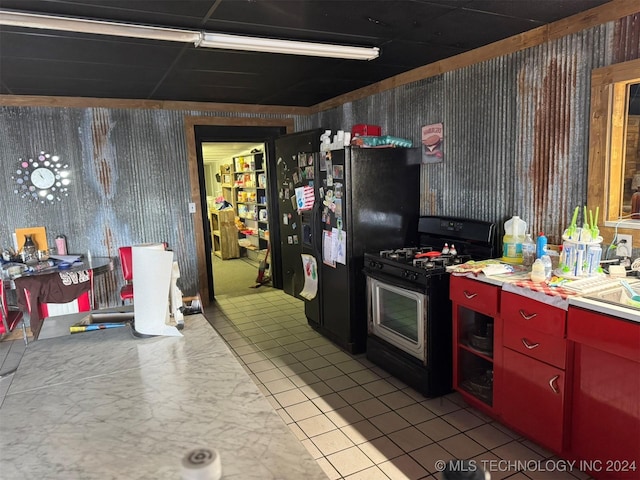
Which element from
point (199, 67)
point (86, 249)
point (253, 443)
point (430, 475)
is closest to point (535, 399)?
point (430, 475)

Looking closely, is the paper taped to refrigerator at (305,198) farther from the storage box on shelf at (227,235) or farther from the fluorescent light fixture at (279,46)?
the storage box on shelf at (227,235)

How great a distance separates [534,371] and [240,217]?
7.54m

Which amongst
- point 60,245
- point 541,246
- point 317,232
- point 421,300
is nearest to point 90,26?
point 317,232

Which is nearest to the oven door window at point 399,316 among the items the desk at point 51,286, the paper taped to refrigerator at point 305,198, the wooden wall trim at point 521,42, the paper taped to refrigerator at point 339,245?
the paper taped to refrigerator at point 339,245

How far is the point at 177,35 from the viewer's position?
2.58 metres

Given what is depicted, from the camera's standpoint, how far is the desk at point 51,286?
360cm

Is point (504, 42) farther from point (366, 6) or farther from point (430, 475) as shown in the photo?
point (430, 475)

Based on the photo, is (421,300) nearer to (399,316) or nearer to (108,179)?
(399,316)

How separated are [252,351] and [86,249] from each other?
7.68 ft

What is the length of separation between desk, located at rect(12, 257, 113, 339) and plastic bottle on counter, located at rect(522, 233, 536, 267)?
3.51 metres

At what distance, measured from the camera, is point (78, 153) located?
472 centimetres

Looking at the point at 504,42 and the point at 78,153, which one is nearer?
the point at 504,42

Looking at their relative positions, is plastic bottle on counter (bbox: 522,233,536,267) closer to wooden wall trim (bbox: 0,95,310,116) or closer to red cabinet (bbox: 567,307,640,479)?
red cabinet (bbox: 567,307,640,479)

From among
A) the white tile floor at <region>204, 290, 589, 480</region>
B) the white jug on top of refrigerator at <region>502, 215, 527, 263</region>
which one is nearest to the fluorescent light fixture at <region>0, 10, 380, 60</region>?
Result: the white jug on top of refrigerator at <region>502, 215, 527, 263</region>
